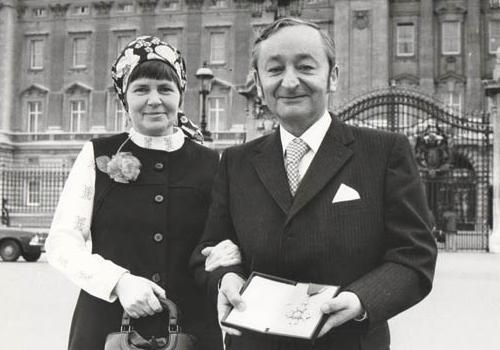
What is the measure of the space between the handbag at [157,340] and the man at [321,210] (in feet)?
0.60

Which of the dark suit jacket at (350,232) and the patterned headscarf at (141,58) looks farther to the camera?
the patterned headscarf at (141,58)

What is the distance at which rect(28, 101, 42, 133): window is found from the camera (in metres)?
46.7

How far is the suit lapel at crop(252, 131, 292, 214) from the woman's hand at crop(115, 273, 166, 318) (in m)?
0.61

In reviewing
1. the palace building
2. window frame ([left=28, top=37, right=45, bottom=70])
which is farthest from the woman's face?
window frame ([left=28, top=37, right=45, bottom=70])

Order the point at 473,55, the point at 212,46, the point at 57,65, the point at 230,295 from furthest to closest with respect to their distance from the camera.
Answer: the point at 57,65, the point at 212,46, the point at 473,55, the point at 230,295

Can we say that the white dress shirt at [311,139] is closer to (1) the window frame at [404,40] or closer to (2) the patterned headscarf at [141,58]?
(2) the patterned headscarf at [141,58]

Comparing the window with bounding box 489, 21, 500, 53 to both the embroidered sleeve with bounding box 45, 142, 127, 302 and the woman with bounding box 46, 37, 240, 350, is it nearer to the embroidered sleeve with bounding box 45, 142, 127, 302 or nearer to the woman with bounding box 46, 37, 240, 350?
the woman with bounding box 46, 37, 240, 350

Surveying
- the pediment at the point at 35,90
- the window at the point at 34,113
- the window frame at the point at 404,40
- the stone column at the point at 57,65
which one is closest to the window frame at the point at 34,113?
the window at the point at 34,113

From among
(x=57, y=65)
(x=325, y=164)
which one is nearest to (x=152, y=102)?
(x=325, y=164)

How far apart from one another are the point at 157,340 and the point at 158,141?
888mm

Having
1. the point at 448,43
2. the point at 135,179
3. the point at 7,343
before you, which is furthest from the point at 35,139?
the point at 135,179

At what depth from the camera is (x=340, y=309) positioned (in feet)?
7.35

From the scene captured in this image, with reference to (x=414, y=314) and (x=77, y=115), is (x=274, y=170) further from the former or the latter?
(x=77, y=115)

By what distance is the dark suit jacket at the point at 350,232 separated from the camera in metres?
2.40
